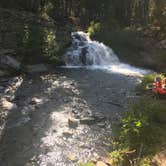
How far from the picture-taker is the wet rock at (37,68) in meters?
22.6

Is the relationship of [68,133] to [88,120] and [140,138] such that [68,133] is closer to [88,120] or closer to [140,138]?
[88,120]

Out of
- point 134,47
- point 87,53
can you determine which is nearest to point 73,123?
point 87,53

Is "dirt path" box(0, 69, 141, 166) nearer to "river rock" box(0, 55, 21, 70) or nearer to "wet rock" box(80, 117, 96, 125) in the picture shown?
"wet rock" box(80, 117, 96, 125)

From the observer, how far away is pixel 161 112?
11.9m

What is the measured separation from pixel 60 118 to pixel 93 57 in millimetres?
14781

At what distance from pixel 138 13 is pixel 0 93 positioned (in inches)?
1659

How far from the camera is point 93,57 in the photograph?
27.9 m

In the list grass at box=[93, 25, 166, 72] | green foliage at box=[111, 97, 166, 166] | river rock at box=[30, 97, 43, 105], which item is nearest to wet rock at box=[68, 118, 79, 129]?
green foliage at box=[111, 97, 166, 166]

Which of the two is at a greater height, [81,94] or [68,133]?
[68,133]

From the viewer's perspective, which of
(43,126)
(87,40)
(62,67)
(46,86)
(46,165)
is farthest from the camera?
(87,40)

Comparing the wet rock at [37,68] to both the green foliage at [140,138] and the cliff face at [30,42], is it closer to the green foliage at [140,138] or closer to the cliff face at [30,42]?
the cliff face at [30,42]

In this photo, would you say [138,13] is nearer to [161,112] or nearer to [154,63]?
[154,63]

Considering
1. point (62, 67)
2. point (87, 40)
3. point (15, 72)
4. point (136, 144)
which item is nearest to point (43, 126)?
point (136, 144)

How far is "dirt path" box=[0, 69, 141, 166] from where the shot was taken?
10.5 meters
